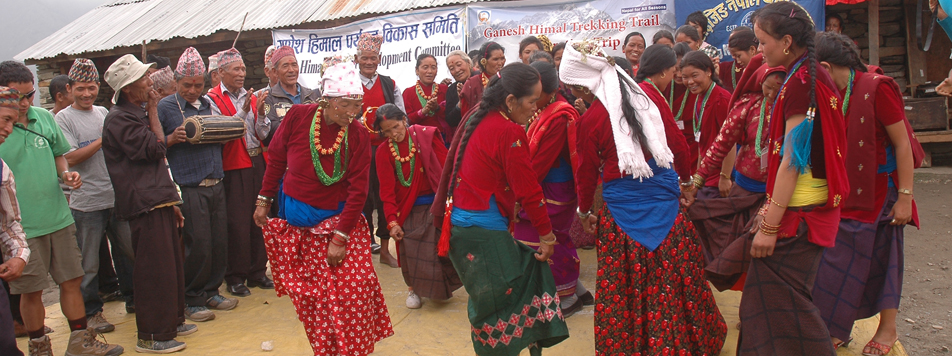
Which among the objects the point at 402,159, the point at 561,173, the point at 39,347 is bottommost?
the point at 39,347

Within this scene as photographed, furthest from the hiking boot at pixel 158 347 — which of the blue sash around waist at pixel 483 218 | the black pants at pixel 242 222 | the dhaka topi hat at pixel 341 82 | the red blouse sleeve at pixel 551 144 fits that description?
the red blouse sleeve at pixel 551 144

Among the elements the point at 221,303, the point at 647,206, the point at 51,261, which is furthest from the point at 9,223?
the point at 647,206

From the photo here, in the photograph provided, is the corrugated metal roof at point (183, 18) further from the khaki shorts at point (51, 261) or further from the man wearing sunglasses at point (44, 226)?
the khaki shorts at point (51, 261)

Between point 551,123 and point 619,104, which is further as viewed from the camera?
point 551,123

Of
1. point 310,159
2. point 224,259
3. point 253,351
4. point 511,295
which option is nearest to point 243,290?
point 224,259

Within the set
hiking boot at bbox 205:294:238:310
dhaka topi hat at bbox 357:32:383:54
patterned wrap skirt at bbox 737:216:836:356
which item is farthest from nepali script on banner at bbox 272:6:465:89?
patterned wrap skirt at bbox 737:216:836:356

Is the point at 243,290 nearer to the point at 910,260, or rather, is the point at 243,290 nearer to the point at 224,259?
the point at 224,259

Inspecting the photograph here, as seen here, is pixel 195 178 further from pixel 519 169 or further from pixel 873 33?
pixel 873 33

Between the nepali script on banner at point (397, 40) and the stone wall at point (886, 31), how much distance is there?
5357mm

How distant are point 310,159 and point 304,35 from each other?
6877mm

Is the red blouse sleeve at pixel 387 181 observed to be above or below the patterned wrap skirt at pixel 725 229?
above

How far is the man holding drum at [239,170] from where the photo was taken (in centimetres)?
544

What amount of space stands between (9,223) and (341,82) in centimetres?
184

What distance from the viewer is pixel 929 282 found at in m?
5.00
